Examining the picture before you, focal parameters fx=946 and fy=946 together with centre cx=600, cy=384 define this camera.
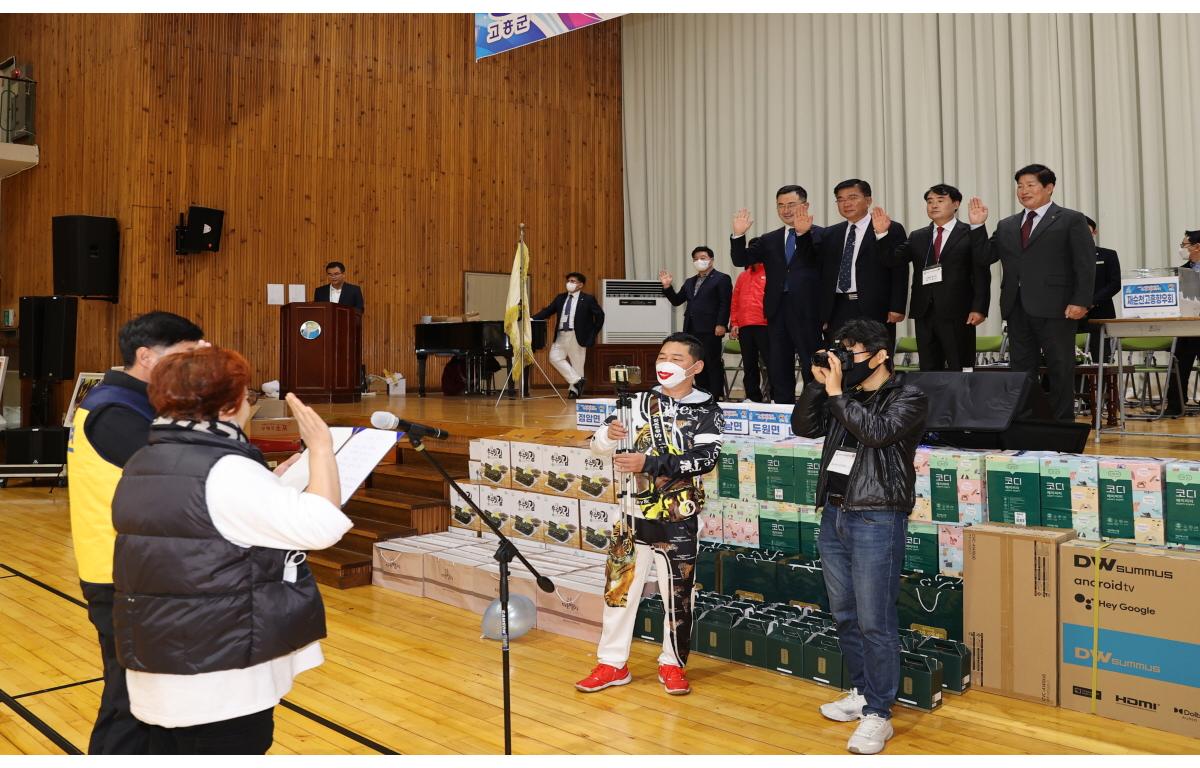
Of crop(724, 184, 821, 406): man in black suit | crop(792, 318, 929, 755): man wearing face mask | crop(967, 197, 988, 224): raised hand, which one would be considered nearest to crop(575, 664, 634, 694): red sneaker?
crop(792, 318, 929, 755): man wearing face mask

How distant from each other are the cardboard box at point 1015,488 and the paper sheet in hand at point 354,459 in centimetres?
279

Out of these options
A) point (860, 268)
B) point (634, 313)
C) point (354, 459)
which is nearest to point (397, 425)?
point (354, 459)

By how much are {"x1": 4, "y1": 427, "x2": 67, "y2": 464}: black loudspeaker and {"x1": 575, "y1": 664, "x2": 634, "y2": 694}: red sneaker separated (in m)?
7.75

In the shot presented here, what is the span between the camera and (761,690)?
12.1 feet

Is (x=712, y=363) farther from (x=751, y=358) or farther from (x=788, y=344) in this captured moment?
(x=788, y=344)

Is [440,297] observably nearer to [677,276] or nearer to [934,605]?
[677,276]

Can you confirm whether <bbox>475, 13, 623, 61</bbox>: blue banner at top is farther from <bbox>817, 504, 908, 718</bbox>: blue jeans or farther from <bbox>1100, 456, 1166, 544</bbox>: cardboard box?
<bbox>817, 504, 908, 718</bbox>: blue jeans

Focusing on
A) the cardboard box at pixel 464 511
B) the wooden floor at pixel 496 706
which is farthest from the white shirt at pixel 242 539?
the cardboard box at pixel 464 511

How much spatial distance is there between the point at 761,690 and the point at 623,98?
11.9 metres

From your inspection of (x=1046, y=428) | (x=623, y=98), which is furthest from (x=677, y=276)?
(x=1046, y=428)

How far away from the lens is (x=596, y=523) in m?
5.25

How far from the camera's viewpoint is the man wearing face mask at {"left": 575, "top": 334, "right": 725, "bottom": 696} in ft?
11.6

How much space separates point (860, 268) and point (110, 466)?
4614 millimetres

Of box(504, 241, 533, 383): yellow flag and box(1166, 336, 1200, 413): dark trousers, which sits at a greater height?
box(504, 241, 533, 383): yellow flag
